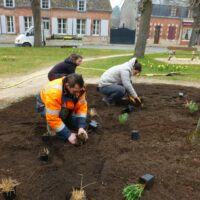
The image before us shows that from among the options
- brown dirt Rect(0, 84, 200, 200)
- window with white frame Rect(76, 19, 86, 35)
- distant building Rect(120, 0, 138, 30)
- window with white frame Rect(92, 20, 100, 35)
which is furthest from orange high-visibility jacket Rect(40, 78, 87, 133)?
distant building Rect(120, 0, 138, 30)

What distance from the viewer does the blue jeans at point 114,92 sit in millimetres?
6059

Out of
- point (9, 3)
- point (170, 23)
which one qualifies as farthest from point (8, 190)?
point (170, 23)

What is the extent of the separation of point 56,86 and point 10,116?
2.27 m

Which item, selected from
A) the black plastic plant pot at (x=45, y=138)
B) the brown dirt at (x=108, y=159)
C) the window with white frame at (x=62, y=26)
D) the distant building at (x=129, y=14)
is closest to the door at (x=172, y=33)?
the distant building at (x=129, y=14)

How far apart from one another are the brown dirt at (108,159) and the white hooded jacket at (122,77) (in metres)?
0.77

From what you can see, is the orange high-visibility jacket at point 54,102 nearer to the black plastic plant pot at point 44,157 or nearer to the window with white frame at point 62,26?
the black plastic plant pot at point 44,157

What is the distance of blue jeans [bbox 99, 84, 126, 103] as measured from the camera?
6.06 meters

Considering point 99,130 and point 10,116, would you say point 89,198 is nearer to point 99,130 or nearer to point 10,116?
point 99,130

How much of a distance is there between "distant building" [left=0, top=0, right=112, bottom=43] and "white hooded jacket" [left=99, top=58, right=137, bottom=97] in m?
31.4

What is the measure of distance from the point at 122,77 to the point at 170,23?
124 ft

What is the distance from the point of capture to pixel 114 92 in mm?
6098

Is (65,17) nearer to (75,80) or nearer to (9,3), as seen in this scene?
(9,3)

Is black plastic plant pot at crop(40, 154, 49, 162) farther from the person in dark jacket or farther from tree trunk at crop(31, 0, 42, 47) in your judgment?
tree trunk at crop(31, 0, 42, 47)

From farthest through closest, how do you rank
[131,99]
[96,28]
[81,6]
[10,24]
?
[96,28], [81,6], [10,24], [131,99]
